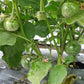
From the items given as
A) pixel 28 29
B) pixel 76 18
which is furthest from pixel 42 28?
pixel 76 18

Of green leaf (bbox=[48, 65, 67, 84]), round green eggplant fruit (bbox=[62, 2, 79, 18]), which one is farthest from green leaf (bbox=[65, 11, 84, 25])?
green leaf (bbox=[48, 65, 67, 84])

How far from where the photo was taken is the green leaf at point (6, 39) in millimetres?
379

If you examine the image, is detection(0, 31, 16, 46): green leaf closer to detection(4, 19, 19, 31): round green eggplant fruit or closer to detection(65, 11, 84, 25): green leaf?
detection(4, 19, 19, 31): round green eggplant fruit

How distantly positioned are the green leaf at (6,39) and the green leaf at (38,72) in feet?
0.31

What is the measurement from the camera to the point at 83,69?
2.33ft

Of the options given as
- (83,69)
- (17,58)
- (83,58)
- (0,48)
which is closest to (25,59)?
(17,58)

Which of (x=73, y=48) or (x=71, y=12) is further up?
(x=71, y=12)

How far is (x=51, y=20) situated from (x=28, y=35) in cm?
12

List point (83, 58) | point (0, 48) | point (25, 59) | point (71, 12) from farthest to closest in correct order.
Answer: point (83, 58), point (25, 59), point (0, 48), point (71, 12)

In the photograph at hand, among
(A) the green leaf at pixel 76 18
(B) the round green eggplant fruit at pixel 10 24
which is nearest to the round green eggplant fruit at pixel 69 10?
(A) the green leaf at pixel 76 18

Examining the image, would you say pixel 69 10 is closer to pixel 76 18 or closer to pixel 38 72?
pixel 76 18

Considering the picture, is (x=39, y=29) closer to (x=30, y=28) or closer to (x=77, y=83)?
(x=30, y=28)

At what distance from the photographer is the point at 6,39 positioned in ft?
1.29

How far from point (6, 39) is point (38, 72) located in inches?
4.5
